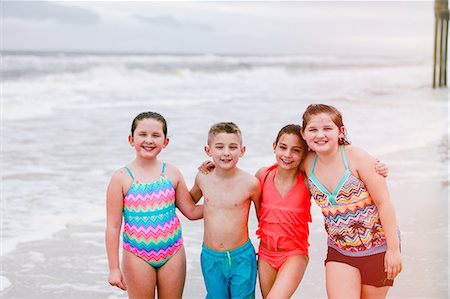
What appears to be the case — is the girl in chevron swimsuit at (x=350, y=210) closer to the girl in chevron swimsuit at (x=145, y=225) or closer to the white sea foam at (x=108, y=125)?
the girl in chevron swimsuit at (x=145, y=225)

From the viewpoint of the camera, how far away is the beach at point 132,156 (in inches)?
189

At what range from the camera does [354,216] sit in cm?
342

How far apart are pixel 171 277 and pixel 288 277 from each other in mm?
719

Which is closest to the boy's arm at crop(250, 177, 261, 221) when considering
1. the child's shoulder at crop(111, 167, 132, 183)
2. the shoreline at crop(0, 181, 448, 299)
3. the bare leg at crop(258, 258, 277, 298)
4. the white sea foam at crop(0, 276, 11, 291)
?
the bare leg at crop(258, 258, 277, 298)

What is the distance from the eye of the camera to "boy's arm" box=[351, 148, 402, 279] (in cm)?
333

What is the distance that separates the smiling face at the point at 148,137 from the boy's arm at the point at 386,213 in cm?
124

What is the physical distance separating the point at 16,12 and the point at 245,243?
3682cm

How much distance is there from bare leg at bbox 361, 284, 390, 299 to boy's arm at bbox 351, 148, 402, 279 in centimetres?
13

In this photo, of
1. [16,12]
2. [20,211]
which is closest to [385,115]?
[20,211]

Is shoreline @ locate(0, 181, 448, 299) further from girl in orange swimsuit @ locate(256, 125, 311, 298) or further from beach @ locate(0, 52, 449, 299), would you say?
girl in orange swimsuit @ locate(256, 125, 311, 298)

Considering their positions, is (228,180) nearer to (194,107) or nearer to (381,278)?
(381,278)

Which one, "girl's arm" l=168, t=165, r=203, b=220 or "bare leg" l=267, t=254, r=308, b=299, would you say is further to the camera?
"girl's arm" l=168, t=165, r=203, b=220

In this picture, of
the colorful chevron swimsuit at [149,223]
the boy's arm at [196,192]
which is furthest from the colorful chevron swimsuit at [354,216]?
the colorful chevron swimsuit at [149,223]

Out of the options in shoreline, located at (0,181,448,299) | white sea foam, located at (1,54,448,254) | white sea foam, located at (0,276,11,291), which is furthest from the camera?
white sea foam, located at (1,54,448,254)
